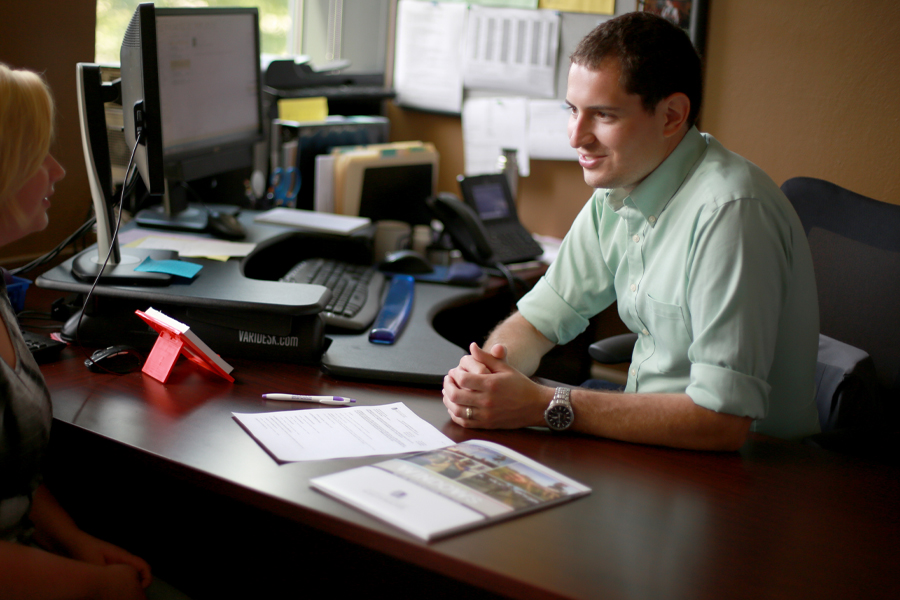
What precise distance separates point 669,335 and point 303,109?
60.2 inches

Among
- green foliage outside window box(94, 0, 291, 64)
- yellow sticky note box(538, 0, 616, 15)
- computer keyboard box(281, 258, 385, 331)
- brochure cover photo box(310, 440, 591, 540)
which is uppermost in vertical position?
yellow sticky note box(538, 0, 616, 15)

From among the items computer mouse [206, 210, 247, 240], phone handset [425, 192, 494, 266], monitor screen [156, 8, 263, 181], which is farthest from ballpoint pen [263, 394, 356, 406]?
phone handset [425, 192, 494, 266]

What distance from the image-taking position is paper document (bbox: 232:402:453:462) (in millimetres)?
960

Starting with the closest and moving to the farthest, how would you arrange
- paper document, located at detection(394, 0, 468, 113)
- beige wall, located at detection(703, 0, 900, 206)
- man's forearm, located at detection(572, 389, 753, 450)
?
man's forearm, located at detection(572, 389, 753, 450)
beige wall, located at detection(703, 0, 900, 206)
paper document, located at detection(394, 0, 468, 113)

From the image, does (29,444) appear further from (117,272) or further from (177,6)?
(177,6)

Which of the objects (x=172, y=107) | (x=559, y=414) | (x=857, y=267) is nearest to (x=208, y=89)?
(x=172, y=107)

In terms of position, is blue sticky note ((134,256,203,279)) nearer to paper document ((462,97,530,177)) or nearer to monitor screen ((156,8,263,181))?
monitor screen ((156,8,263,181))

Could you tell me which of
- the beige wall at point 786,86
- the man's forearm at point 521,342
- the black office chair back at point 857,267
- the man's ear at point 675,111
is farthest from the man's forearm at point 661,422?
the beige wall at point 786,86

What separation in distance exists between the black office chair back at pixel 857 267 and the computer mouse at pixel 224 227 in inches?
51.6

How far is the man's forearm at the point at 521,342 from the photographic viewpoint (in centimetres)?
139

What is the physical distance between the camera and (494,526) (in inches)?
32.0

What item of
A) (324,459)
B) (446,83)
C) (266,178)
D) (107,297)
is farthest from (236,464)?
(446,83)

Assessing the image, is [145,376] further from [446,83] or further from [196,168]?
[446,83]

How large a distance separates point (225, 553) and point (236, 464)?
24.3 inches
